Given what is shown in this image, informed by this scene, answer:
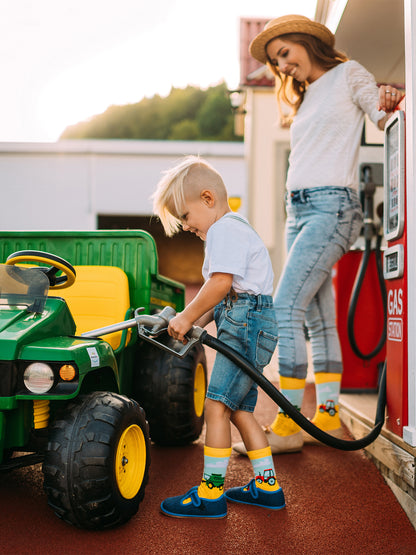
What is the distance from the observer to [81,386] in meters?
2.25

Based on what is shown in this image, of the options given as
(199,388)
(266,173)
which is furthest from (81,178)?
(199,388)

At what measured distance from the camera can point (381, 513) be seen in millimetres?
2256

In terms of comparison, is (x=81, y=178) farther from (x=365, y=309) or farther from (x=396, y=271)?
(x=396, y=271)

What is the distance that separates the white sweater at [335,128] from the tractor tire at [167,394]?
1132 millimetres

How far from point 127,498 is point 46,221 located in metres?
13.0

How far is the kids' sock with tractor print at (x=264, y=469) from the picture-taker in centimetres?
221

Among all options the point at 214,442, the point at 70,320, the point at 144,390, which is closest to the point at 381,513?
the point at 214,442

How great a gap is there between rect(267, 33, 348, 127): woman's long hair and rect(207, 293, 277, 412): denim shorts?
55.0 inches

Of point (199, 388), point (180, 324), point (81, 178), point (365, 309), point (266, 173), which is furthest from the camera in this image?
point (81, 178)

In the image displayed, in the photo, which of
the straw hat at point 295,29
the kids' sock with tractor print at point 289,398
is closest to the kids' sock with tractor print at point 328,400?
the kids' sock with tractor print at point 289,398

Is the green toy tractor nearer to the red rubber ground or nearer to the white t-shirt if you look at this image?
the red rubber ground

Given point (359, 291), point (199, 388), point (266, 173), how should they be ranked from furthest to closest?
point (266, 173) → point (359, 291) → point (199, 388)

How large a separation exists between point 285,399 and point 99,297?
3.60ft

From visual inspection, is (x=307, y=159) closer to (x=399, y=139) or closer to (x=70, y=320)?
(x=399, y=139)
